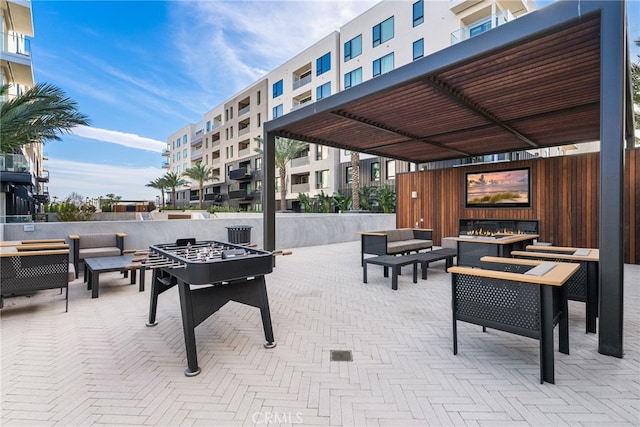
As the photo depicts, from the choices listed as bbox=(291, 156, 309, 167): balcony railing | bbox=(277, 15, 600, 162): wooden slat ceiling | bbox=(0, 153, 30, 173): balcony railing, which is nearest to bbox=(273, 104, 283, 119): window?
bbox=(291, 156, 309, 167): balcony railing

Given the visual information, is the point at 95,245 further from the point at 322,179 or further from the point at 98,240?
the point at 322,179

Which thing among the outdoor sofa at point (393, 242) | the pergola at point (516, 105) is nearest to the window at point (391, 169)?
the pergola at point (516, 105)

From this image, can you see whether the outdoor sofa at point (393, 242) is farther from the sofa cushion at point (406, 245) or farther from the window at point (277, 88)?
the window at point (277, 88)

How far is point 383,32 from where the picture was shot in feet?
66.2

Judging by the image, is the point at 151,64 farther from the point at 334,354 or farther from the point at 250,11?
the point at 334,354

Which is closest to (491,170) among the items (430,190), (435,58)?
(430,190)

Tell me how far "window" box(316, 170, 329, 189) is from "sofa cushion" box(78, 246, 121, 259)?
19416 millimetres

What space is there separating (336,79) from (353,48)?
2412 mm

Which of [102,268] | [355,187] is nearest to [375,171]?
[355,187]

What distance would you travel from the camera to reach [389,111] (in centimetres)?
646

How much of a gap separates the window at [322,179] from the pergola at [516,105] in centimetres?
Answer: 1487

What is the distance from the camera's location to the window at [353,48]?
2178cm

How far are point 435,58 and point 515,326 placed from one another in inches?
145

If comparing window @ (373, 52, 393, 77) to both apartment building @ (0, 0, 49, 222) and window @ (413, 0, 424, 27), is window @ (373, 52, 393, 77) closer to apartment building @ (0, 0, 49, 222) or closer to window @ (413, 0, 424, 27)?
window @ (413, 0, 424, 27)
